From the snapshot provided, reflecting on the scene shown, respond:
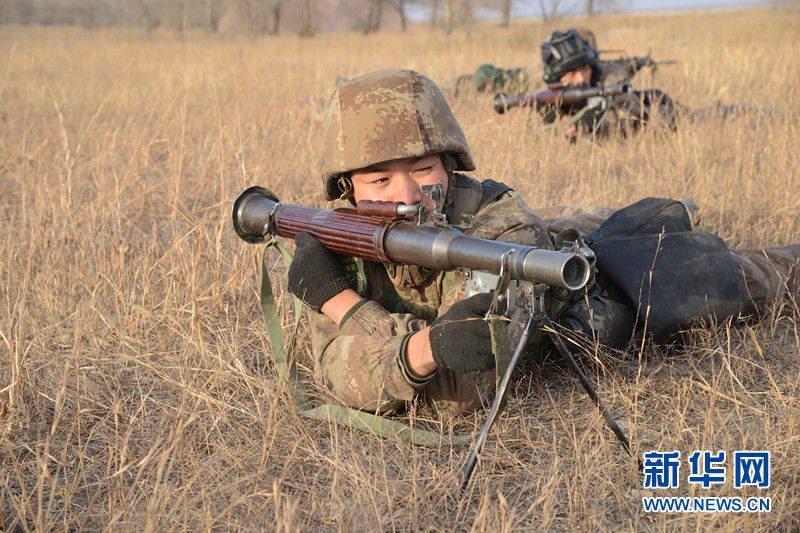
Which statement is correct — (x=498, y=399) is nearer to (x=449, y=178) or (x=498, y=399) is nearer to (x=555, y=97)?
(x=449, y=178)

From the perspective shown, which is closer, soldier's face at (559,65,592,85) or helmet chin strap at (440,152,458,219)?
helmet chin strap at (440,152,458,219)

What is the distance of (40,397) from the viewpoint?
2.75m

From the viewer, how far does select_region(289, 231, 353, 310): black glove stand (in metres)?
2.48

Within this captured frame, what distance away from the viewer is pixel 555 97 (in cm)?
693

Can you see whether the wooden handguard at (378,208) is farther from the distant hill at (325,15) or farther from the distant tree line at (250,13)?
the distant hill at (325,15)

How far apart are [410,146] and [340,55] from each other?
13907 mm

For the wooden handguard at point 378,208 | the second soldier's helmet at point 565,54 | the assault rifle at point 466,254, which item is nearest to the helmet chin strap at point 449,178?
the assault rifle at point 466,254

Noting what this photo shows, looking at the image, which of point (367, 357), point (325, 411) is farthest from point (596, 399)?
point (325, 411)

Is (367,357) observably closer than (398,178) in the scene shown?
Yes

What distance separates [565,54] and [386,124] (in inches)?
208

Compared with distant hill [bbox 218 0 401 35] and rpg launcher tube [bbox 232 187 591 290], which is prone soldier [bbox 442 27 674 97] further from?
distant hill [bbox 218 0 401 35]

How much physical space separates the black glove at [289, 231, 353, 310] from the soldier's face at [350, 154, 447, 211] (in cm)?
27

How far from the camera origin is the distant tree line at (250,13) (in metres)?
36.7

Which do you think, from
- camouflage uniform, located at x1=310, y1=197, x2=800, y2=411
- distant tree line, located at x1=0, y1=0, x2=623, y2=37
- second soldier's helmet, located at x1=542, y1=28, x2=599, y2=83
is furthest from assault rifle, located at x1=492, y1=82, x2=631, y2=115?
distant tree line, located at x1=0, y1=0, x2=623, y2=37
